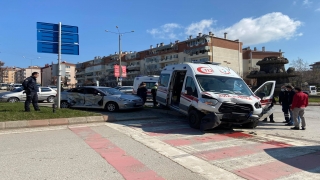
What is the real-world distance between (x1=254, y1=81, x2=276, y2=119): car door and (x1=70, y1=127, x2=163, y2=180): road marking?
5.71 m

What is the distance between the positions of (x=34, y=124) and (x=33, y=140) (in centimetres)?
226

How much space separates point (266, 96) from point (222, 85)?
86.0 inches

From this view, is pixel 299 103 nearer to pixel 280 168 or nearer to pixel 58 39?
pixel 280 168

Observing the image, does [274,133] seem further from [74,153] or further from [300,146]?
[74,153]

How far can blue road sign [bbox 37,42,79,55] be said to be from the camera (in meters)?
11.9

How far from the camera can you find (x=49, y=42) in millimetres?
12141

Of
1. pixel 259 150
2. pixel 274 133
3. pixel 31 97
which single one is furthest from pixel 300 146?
pixel 31 97

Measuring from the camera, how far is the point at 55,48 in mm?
12320

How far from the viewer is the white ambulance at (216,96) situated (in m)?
7.90

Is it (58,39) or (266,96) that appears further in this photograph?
(58,39)

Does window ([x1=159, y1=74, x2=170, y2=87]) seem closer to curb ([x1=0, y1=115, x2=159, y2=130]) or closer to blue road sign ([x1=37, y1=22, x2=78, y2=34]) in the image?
curb ([x1=0, y1=115, x2=159, y2=130])

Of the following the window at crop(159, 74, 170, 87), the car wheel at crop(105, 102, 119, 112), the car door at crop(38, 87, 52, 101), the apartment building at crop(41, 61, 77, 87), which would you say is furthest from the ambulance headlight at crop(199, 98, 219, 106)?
the car door at crop(38, 87, 52, 101)

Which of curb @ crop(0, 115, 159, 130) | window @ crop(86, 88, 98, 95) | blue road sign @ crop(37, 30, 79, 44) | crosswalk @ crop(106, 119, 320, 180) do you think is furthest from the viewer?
window @ crop(86, 88, 98, 95)

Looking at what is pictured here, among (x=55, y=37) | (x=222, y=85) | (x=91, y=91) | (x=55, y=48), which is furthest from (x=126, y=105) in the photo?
(x=222, y=85)
